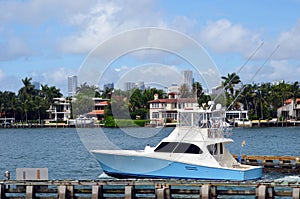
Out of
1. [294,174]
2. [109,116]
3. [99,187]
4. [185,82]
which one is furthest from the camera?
[109,116]

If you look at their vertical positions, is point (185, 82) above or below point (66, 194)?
above

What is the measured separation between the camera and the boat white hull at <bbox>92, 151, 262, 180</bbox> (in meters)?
42.1

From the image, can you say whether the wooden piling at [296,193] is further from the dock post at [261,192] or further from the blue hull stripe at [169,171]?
the blue hull stripe at [169,171]

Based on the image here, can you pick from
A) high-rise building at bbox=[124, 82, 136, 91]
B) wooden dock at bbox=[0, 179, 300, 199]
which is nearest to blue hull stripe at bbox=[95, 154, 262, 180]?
high-rise building at bbox=[124, 82, 136, 91]

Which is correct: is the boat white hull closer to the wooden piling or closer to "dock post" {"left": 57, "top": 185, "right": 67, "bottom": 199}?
the wooden piling

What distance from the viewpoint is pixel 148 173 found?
44.0 metres

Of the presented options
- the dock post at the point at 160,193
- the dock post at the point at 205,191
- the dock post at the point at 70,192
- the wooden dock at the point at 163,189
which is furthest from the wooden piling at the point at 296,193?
the dock post at the point at 70,192

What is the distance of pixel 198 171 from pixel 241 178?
2.81 meters

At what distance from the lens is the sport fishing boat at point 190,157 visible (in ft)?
139

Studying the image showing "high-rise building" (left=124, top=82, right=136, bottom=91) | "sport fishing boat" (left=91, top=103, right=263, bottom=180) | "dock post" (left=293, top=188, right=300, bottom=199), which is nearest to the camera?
"dock post" (left=293, top=188, right=300, bottom=199)

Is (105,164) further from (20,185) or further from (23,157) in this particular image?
(23,157)

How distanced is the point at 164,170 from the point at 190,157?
1.94 m

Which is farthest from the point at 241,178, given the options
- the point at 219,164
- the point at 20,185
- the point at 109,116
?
the point at 109,116

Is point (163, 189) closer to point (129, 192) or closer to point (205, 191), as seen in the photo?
point (129, 192)
